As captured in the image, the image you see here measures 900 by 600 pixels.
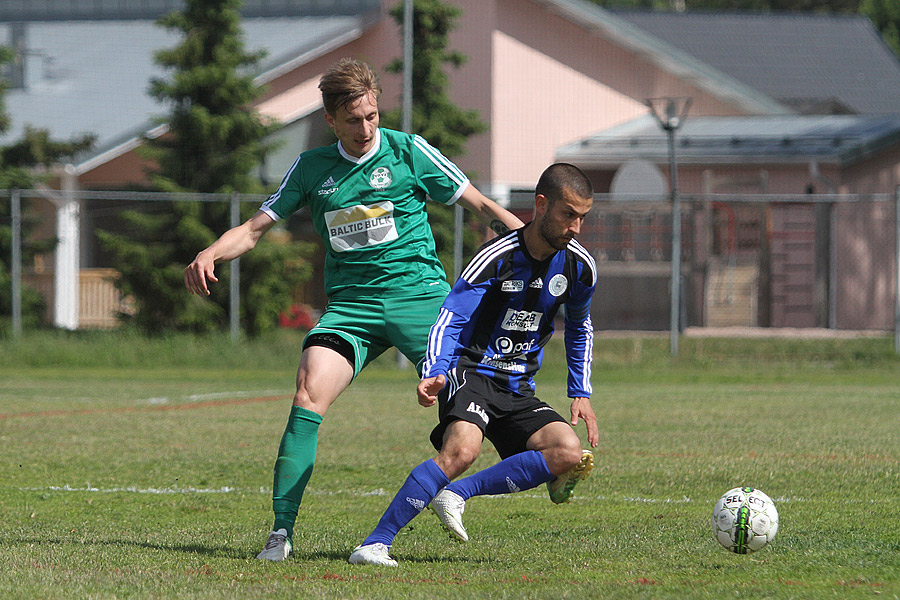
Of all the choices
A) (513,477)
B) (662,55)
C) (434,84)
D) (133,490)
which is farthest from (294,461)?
(662,55)

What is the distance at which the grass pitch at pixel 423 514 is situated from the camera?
462 cm

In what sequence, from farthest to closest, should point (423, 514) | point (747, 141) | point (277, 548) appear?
point (747, 141), point (423, 514), point (277, 548)

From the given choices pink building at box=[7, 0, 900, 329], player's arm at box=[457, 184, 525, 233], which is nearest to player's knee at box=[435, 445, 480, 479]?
player's arm at box=[457, 184, 525, 233]

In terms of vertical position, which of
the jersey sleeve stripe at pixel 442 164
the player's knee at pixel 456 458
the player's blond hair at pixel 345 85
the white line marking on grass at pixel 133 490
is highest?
the player's blond hair at pixel 345 85

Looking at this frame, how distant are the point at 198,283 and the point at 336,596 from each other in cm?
166

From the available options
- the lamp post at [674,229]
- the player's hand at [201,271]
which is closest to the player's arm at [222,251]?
the player's hand at [201,271]

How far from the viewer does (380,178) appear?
569 cm

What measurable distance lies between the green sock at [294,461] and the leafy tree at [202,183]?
14910 millimetres

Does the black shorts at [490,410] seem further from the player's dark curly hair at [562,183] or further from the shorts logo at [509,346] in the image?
the player's dark curly hair at [562,183]

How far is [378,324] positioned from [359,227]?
0.45 m

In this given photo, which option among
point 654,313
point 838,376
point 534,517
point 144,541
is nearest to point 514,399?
point 534,517

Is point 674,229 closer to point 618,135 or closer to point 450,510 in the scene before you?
point 618,135

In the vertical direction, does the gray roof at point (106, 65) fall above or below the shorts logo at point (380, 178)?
above

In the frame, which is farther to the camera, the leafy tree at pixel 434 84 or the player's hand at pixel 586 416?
the leafy tree at pixel 434 84
